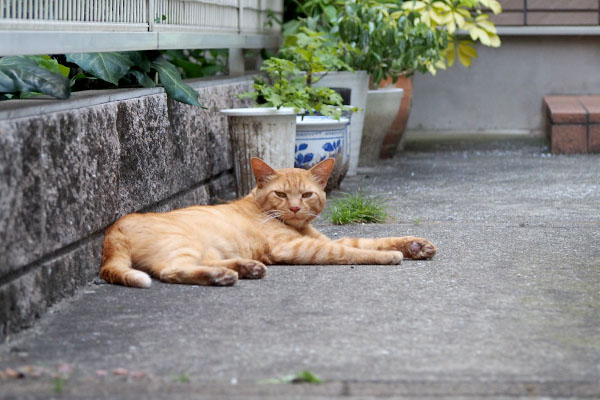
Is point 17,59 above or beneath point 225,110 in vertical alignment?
above

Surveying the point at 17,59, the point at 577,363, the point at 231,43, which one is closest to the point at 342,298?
the point at 577,363

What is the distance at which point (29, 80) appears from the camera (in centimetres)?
354

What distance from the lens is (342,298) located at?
3.37 metres

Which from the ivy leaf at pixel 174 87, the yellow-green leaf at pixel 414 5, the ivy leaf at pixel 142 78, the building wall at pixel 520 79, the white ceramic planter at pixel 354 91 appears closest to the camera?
the ivy leaf at pixel 142 78

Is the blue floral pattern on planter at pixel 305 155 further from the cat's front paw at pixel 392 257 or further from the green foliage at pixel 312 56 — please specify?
the cat's front paw at pixel 392 257

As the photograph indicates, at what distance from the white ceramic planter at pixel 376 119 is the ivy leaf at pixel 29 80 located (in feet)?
14.2

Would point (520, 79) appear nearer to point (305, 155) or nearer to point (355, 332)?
point (305, 155)

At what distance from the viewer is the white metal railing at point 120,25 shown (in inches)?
133

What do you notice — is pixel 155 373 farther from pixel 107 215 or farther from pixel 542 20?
pixel 542 20

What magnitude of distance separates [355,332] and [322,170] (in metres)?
1.52

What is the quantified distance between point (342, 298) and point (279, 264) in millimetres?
759

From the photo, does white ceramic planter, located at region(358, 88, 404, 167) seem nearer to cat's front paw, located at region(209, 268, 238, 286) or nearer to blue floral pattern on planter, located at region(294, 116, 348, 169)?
blue floral pattern on planter, located at region(294, 116, 348, 169)

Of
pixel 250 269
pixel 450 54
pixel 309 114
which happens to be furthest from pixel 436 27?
pixel 250 269

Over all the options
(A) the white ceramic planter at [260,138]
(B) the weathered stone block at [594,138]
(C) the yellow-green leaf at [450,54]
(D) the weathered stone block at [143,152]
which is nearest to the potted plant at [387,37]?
(C) the yellow-green leaf at [450,54]
